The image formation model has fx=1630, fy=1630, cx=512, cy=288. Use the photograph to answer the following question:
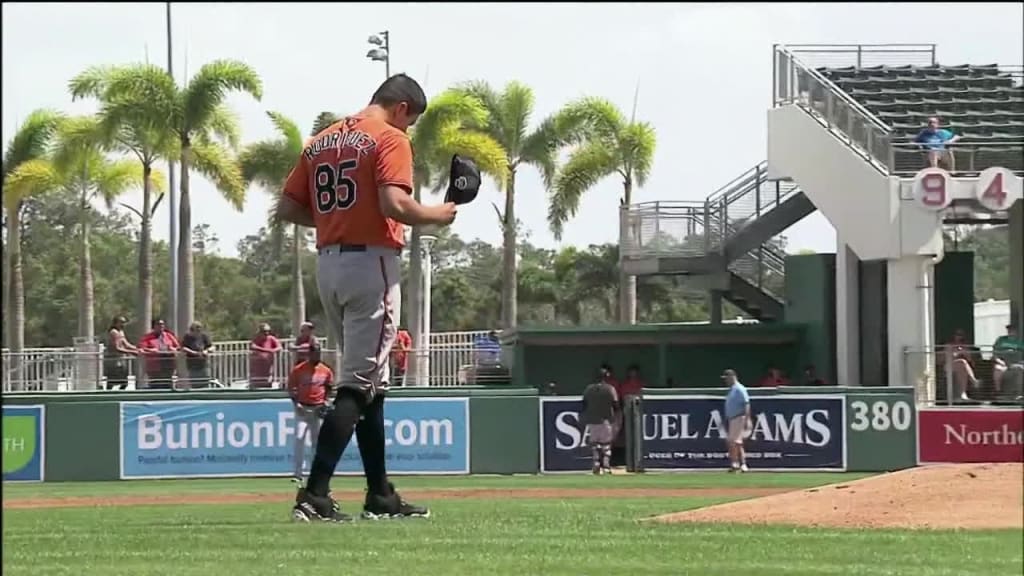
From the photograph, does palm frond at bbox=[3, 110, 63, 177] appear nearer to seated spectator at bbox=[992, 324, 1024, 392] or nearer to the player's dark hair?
seated spectator at bbox=[992, 324, 1024, 392]

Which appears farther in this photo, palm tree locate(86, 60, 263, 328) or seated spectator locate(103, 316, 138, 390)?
palm tree locate(86, 60, 263, 328)

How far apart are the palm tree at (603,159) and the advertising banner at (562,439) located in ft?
56.5

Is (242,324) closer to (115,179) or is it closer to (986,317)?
(115,179)

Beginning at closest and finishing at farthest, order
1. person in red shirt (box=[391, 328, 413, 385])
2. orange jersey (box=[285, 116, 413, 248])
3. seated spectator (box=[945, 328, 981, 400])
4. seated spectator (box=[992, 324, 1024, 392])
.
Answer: orange jersey (box=[285, 116, 413, 248]), seated spectator (box=[992, 324, 1024, 392]), seated spectator (box=[945, 328, 981, 400]), person in red shirt (box=[391, 328, 413, 385])

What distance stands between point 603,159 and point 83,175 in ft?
45.4

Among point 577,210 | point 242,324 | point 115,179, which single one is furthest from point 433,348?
point 242,324

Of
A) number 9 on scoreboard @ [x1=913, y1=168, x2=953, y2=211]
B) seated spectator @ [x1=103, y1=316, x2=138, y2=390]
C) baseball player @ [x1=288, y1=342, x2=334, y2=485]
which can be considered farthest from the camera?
number 9 on scoreboard @ [x1=913, y1=168, x2=953, y2=211]

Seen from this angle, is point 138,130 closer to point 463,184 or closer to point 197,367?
point 197,367

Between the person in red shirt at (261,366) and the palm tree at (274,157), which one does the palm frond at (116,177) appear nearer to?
the palm tree at (274,157)

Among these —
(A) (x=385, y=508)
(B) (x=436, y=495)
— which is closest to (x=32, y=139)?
(B) (x=436, y=495)

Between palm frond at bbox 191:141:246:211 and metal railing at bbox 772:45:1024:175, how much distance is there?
13991 millimetres

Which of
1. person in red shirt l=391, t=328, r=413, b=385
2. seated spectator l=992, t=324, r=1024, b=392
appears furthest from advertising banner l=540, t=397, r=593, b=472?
seated spectator l=992, t=324, r=1024, b=392

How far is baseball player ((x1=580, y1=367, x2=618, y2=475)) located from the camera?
2489 cm

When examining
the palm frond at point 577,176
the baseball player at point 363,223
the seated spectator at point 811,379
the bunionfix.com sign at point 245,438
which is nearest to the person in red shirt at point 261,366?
the bunionfix.com sign at point 245,438
